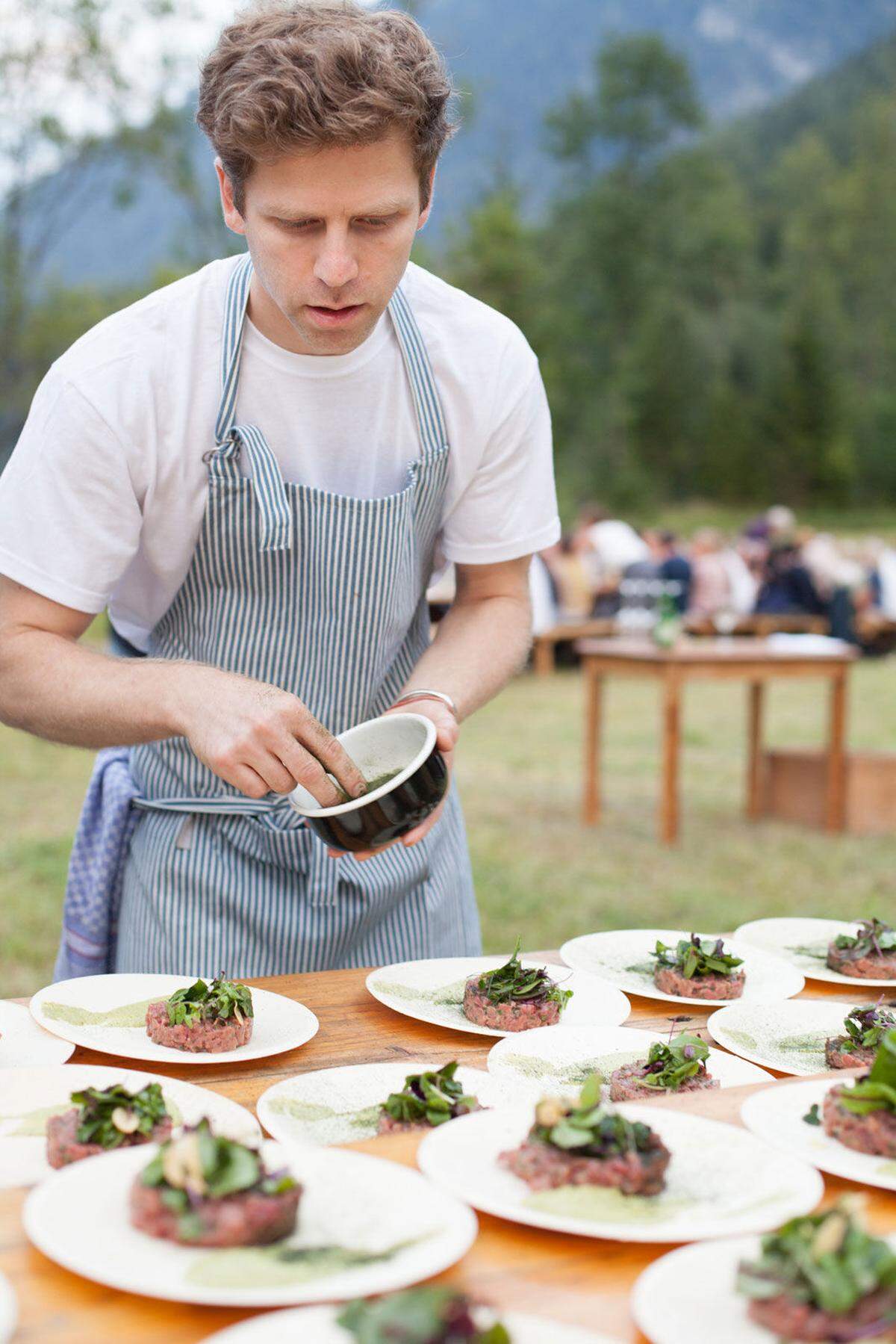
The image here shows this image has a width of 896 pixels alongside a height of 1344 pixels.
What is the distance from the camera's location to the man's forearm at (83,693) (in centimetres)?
158

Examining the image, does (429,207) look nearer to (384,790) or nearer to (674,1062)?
(384,790)

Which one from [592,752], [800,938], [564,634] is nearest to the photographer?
[800,938]

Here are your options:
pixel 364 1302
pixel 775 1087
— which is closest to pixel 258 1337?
pixel 364 1302

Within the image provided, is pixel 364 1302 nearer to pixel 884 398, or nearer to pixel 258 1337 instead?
pixel 258 1337

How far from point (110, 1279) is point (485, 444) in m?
1.34

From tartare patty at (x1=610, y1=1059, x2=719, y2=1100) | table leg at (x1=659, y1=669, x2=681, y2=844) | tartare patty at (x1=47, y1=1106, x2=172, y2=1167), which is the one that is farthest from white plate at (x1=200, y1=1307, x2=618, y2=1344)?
table leg at (x1=659, y1=669, x2=681, y2=844)

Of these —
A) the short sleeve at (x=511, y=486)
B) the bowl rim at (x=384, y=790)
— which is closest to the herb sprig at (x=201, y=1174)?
the bowl rim at (x=384, y=790)

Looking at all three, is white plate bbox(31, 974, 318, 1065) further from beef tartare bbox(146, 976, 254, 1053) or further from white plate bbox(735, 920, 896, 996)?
white plate bbox(735, 920, 896, 996)

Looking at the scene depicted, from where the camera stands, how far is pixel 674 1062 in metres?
1.25

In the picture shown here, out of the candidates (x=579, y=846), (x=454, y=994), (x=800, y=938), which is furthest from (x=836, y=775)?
(x=454, y=994)

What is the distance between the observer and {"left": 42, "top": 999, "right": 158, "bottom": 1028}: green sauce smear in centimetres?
135

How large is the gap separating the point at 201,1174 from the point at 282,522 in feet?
3.39

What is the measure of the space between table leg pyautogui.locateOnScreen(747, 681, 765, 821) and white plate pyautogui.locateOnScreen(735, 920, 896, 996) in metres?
5.18

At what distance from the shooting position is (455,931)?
2.03 m
